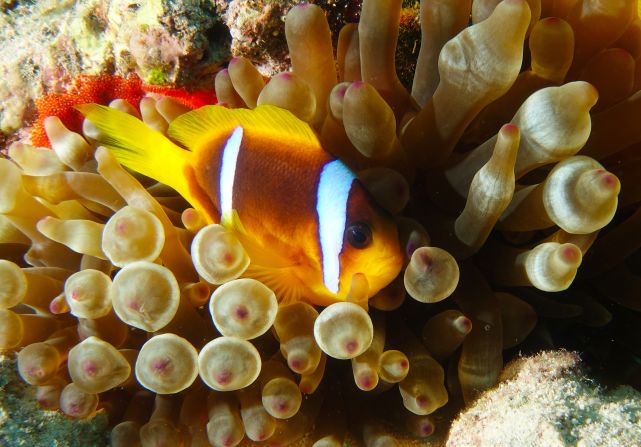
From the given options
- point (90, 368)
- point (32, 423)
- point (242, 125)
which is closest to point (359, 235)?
point (242, 125)

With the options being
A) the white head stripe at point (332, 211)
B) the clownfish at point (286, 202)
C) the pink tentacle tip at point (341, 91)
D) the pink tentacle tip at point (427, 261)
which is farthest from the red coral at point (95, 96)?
the pink tentacle tip at point (427, 261)

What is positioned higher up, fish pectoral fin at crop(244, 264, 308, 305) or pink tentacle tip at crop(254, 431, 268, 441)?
fish pectoral fin at crop(244, 264, 308, 305)

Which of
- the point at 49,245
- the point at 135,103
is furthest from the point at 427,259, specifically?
the point at 135,103

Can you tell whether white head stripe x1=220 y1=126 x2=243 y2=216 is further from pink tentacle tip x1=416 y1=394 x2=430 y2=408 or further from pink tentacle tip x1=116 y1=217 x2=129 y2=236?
pink tentacle tip x1=416 y1=394 x2=430 y2=408

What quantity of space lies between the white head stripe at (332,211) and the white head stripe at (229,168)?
0.68 feet

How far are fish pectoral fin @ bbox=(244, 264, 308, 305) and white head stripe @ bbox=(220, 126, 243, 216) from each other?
0.17 metres

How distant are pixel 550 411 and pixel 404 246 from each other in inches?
15.1

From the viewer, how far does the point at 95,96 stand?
1.73 metres

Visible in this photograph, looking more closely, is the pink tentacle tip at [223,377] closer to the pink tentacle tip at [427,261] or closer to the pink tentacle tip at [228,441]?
the pink tentacle tip at [228,441]

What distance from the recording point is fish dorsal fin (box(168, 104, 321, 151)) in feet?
3.68

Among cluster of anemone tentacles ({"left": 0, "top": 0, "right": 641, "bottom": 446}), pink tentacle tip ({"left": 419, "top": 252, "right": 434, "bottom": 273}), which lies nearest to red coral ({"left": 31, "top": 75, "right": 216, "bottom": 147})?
cluster of anemone tentacles ({"left": 0, "top": 0, "right": 641, "bottom": 446})

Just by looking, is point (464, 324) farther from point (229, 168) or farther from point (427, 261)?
point (229, 168)

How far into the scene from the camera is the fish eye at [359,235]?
3.32ft

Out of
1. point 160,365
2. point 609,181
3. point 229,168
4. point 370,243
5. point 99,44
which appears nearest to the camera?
point 609,181
